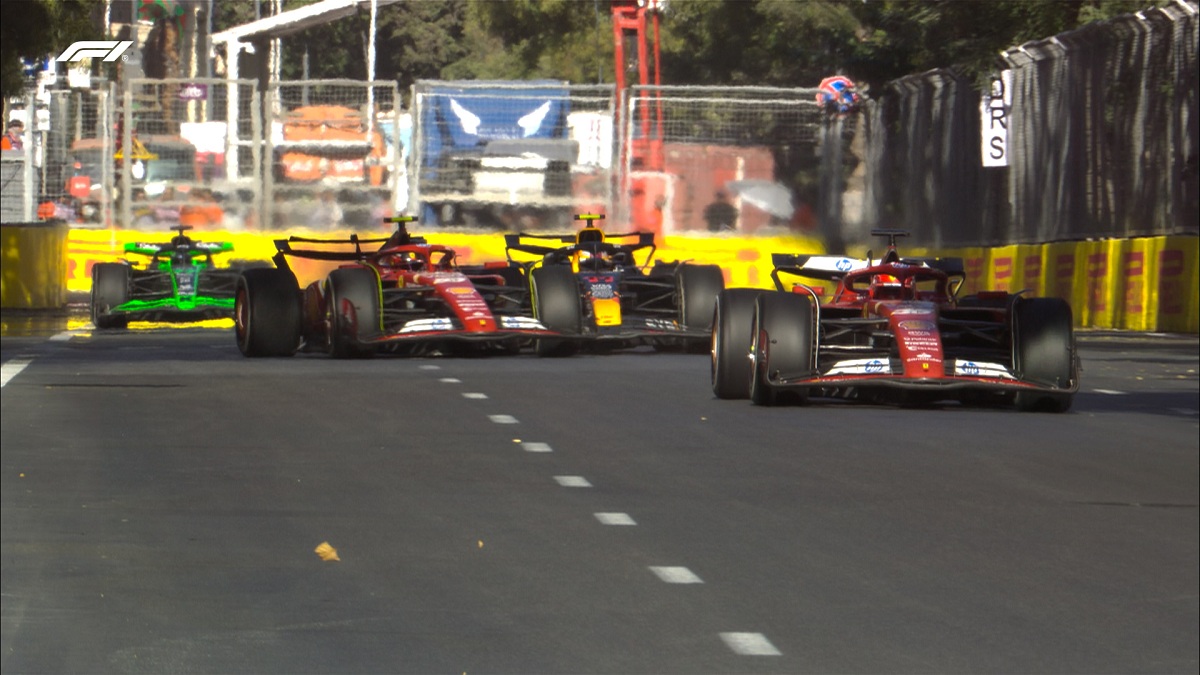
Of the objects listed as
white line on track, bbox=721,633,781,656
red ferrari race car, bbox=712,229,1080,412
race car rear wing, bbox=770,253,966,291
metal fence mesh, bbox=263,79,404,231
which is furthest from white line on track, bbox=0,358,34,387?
white line on track, bbox=721,633,781,656

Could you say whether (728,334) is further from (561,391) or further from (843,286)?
(561,391)

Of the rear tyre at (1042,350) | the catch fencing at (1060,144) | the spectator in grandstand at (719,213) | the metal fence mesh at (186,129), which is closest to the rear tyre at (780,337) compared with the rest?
the catch fencing at (1060,144)

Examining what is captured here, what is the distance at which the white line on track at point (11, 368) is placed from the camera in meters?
19.0

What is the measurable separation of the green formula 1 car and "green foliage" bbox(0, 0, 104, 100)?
73.3ft

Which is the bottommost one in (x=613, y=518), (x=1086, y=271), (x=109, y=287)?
(x=613, y=518)

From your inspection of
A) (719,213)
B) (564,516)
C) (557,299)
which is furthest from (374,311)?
(564,516)

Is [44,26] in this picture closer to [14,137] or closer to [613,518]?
[14,137]

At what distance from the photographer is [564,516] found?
6438cm

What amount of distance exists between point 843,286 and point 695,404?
19.4 ft

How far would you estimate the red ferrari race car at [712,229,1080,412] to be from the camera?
37.7 ft

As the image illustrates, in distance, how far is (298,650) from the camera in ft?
218

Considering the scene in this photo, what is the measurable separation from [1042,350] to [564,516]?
53.2 metres

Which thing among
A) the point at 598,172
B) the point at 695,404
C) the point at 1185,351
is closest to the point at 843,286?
the point at 695,404

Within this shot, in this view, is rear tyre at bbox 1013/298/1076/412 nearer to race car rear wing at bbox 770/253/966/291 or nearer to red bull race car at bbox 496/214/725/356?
race car rear wing at bbox 770/253/966/291
